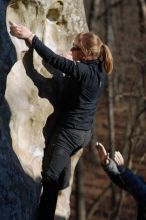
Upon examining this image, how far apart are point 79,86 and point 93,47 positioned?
0.46 meters

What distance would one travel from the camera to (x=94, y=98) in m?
7.48

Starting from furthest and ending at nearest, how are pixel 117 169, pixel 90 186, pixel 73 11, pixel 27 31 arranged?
pixel 90 186 → pixel 73 11 → pixel 27 31 → pixel 117 169

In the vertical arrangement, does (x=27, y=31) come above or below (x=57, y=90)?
above

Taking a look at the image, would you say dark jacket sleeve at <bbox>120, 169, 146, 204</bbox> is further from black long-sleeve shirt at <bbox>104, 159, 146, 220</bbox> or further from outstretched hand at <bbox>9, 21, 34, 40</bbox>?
outstretched hand at <bbox>9, 21, 34, 40</bbox>

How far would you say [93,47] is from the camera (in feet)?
23.5

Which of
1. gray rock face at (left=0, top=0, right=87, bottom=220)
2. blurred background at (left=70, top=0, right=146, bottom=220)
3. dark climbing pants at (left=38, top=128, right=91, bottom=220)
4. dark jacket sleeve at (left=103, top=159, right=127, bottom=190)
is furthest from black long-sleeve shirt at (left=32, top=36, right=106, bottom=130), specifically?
blurred background at (left=70, top=0, right=146, bottom=220)

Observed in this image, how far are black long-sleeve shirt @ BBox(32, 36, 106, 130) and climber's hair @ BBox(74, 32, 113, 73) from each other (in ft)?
0.25

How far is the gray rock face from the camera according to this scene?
22.5 feet

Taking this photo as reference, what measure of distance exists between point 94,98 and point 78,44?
0.68 metres

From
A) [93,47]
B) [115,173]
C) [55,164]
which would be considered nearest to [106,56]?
[93,47]

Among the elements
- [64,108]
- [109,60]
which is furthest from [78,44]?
[64,108]

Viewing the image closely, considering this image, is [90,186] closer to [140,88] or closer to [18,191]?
[140,88]

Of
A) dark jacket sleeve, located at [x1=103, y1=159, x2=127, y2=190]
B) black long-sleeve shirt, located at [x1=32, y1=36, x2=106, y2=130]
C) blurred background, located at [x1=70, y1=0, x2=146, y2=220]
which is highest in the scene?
black long-sleeve shirt, located at [x1=32, y1=36, x2=106, y2=130]

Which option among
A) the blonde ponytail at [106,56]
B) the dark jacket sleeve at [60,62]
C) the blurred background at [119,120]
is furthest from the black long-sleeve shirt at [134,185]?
the blurred background at [119,120]
